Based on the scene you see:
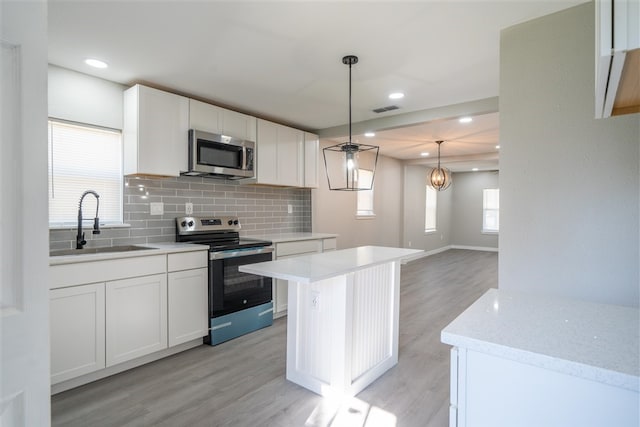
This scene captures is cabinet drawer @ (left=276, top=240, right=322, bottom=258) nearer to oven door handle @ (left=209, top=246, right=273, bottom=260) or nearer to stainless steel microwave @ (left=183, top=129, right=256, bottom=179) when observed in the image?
oven door handle @ (left=209, top=246, right=273, bottom=260)

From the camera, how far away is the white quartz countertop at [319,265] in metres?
1.82

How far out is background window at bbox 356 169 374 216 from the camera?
623 centimetres

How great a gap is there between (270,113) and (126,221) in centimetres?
194

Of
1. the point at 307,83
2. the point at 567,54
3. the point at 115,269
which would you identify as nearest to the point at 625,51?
the point at 567,54

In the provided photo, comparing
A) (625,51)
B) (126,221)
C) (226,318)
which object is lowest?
(226,318)

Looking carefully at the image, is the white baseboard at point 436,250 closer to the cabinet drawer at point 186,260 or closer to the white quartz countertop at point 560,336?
the cabinet drawer at point 186,260

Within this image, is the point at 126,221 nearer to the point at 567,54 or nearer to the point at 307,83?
the point at 307,83

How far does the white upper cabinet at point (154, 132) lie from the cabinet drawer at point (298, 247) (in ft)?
4.40

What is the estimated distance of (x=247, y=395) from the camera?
2.27 meters

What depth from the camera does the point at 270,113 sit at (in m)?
3.95

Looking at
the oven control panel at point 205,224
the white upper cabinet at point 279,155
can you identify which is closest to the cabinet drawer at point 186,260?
the oven control panel at point 205,224

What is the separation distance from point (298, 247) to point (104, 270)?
2.04m

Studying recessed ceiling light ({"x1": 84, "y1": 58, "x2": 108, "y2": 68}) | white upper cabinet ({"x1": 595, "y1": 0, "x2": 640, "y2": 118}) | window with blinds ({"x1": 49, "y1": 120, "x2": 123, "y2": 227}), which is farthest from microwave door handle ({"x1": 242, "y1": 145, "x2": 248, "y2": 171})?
white upper cabinet ({"x1": 595, "y1": 0, "x2": 640, "y2": 118})

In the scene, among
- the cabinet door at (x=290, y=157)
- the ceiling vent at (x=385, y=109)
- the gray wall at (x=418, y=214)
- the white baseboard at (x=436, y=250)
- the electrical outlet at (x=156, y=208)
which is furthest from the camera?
the white baseboard at (x=436, y=250)
